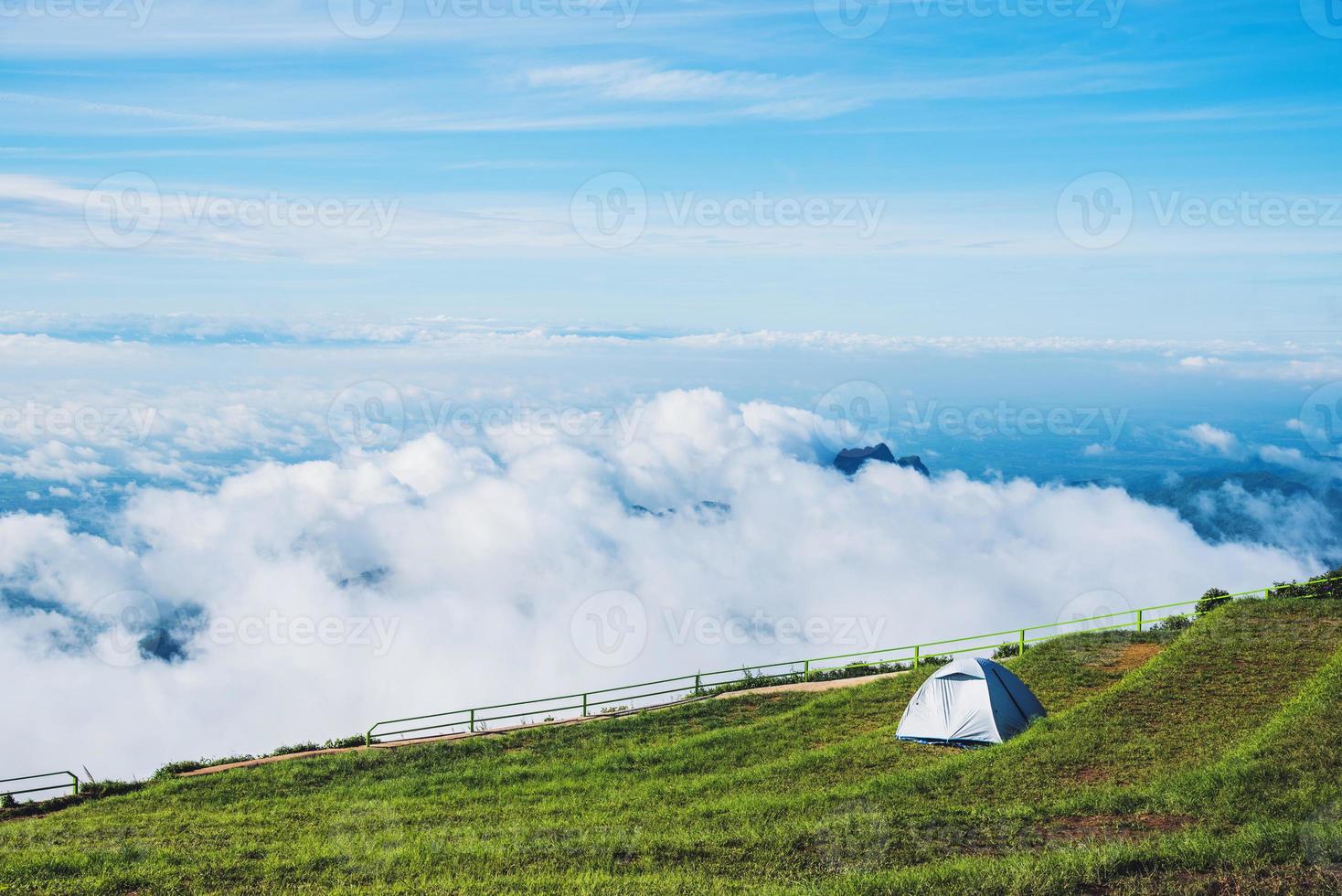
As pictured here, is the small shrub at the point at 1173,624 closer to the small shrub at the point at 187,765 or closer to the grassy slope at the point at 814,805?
the grassy slope at the point at 814,805

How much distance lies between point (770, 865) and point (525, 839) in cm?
403

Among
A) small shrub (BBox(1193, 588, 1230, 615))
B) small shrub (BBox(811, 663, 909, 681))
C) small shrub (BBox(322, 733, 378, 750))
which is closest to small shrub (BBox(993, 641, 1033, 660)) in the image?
small shrub (BBox(811, 663, 909, 681))

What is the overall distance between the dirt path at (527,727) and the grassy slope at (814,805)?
5.08 ft

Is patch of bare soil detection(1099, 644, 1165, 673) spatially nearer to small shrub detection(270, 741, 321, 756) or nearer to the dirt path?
Answer: the dirt path

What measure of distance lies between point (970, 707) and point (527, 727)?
13.0 meters

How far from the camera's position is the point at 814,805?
15758mm

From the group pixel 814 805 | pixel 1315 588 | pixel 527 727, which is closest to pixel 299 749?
pixel 527 727

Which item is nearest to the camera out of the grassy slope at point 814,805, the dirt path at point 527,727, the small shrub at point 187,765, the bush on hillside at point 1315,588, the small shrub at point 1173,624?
the grassy slope at point 814,805

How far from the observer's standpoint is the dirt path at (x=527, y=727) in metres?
25.7

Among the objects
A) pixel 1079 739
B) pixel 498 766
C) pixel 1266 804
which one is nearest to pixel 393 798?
pixel 498 766

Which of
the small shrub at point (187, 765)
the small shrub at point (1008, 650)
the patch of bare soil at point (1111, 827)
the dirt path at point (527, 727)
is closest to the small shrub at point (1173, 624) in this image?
the small shrub at point (1008, 650)

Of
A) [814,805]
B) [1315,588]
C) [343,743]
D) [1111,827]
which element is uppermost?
[1315,588]

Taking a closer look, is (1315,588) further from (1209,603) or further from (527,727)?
(527,727)

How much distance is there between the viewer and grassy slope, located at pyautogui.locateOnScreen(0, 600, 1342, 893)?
11641 mm
